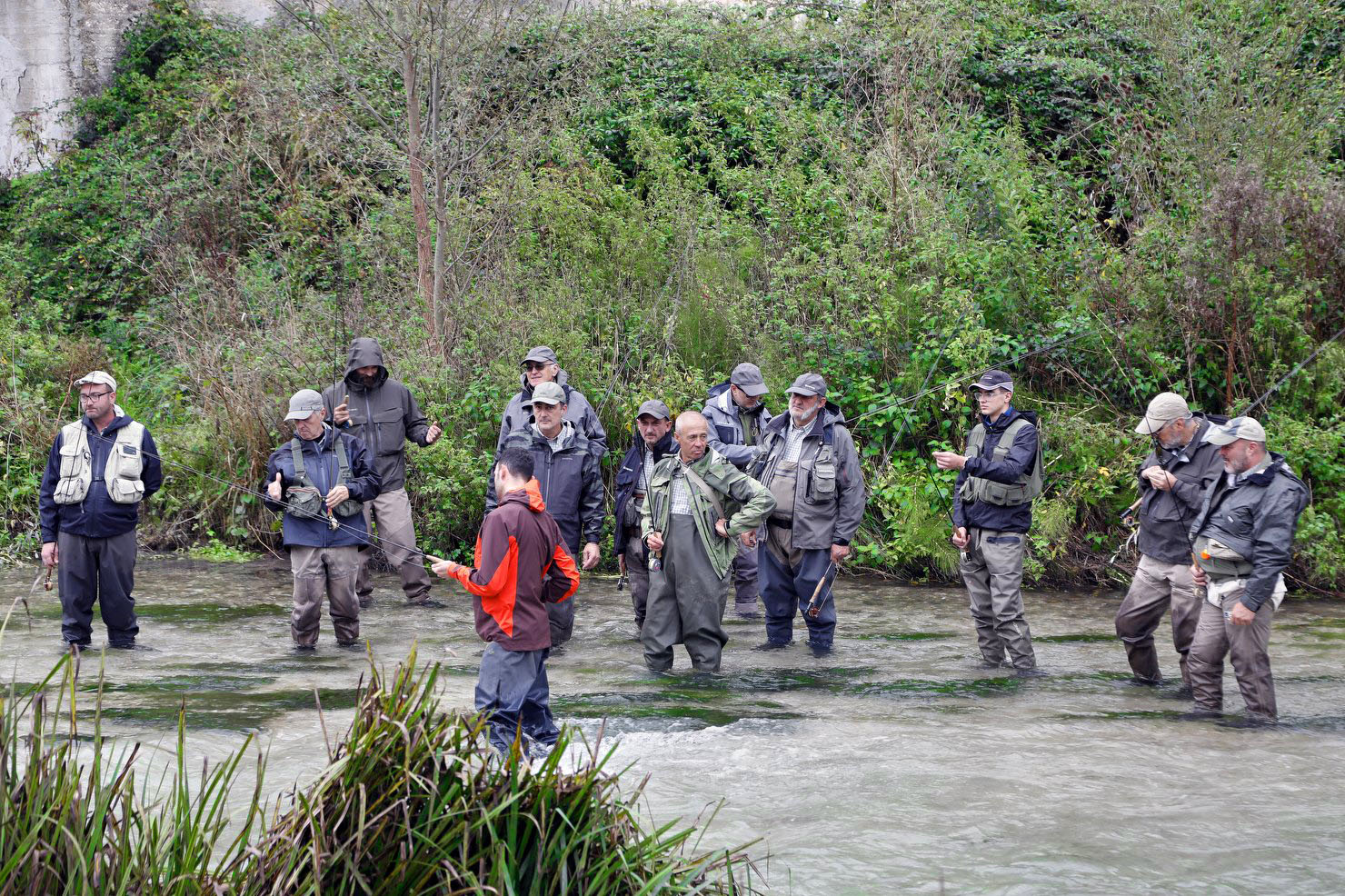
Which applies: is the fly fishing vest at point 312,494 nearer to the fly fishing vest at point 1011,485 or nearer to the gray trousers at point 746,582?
the gray trousers at point 746,582

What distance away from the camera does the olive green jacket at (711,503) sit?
26.9ft

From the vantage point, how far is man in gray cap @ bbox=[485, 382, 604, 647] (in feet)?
28.4

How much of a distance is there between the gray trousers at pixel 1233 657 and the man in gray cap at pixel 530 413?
4.15 m

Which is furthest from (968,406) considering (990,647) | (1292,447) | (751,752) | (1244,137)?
(751,752)

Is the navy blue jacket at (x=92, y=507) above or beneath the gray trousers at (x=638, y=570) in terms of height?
above

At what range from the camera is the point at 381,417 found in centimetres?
1054

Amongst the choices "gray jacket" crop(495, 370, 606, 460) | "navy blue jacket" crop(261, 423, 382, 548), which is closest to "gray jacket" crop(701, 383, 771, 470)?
"gray jacket" crop(495, 370, 606, 460)

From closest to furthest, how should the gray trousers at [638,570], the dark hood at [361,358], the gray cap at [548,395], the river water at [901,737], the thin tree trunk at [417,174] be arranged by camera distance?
1. the river water at [901,737]
2. the gray cap at [548,395]
3. the gray trousers at [638,570]
4. the dark hood at [361,358]
5. the thin tree trunk at [417,174]

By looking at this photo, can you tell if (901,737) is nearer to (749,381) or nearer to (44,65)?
(749,381)

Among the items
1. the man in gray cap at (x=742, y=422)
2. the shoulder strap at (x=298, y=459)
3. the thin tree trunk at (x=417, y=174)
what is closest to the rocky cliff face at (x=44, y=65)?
the thin tree trunk at (x=417, y=174)

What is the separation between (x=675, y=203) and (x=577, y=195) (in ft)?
Answer: 3.93

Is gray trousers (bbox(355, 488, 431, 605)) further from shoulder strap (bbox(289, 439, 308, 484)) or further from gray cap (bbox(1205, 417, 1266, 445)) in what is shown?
gray cap (bbox(1205, 417, 1266, 445))

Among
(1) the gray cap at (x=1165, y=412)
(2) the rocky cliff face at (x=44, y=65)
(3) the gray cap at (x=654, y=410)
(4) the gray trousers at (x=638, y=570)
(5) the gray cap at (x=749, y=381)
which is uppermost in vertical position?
(2) the rocky cliff face at (x=44, y=65)

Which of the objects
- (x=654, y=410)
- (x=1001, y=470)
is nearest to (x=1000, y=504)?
(x=1001, y=470)
